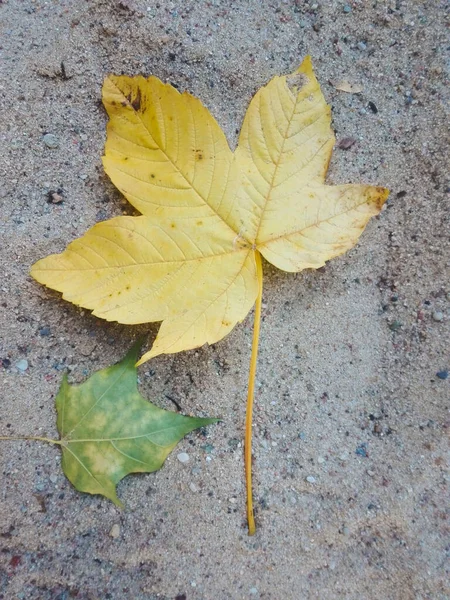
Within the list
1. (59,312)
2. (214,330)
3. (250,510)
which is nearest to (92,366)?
(59,312)

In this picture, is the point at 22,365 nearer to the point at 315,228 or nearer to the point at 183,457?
the point at 183,457

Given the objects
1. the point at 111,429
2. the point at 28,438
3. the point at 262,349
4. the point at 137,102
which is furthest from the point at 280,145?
the point at 28,438

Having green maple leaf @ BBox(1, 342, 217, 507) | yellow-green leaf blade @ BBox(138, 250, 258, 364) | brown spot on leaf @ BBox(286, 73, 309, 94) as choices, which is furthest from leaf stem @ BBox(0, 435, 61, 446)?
brown spot on leaf @ BBox(286, 73, 309, 94)

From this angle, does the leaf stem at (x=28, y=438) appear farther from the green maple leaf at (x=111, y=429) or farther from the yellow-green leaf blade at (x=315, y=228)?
the yellow-green leaf blade at (x=315, y=228)

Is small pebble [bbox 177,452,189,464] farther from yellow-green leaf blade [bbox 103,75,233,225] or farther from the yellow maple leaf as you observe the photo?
yellow-green leaf blade [bbox 103,75,233,225]

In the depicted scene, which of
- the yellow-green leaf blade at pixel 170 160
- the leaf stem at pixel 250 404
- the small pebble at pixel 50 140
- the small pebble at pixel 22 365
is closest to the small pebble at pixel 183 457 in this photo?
the leaf stem at pixel 250 404

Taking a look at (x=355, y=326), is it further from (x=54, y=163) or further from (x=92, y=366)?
(x=54, y=163)

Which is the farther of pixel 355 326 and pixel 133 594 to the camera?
pixel 355 326
